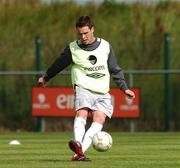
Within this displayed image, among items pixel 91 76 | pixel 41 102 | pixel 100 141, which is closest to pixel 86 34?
pixel 91 76

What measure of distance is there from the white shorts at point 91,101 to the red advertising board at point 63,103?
12486 mm

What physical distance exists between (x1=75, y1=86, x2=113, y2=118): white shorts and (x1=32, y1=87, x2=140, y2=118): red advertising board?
1249 centimetres

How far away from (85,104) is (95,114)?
227 millimetres

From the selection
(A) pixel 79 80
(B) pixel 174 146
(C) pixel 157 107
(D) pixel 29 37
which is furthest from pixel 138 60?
(A) pixel 79 80

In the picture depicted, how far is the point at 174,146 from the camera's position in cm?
1792

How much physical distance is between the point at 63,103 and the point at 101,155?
11604mm

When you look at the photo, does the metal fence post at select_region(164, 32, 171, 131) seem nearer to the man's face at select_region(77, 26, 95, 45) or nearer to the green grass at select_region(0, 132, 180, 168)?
the green grass at select_region(0, 132, 180, 168)

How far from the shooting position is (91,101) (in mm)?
13836

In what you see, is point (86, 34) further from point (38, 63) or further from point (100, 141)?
point (38, 63)

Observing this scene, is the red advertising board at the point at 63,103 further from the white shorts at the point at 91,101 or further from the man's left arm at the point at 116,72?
the white shorts at the point at 91,101

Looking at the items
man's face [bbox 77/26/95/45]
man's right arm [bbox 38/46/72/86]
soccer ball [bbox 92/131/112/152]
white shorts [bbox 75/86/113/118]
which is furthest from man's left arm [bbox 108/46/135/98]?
soccer ball [bbox 92/131/112/152]

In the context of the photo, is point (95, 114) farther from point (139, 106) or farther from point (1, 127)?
point (1, 127)

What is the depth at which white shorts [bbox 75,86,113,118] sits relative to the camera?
45.3 ft

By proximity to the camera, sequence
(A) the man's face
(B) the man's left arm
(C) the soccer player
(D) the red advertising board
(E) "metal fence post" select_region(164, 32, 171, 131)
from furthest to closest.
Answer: (E) "metal fence post" select_region(164, 32, 171, 131) < (D) the red advertising board < (B) the man's left arm < (C) the soccer player < (A) the man's face
